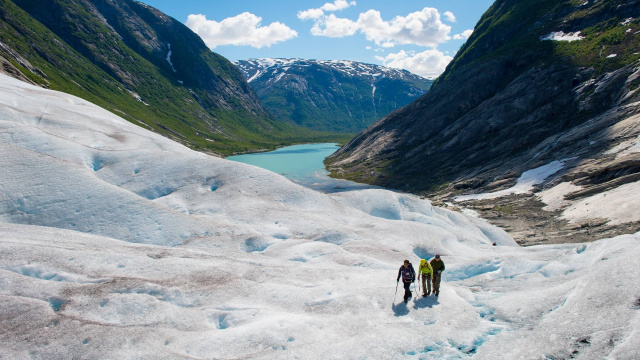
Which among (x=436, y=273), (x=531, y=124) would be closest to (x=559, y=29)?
(x=531, y=124)

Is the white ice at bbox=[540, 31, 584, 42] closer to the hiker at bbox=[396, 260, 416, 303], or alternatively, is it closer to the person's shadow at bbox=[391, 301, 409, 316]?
the hiker at bbox=[396, 260, 416, 303]

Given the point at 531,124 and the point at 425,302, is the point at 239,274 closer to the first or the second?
the point at 425,302

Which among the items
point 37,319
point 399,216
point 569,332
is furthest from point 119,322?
point 399,216

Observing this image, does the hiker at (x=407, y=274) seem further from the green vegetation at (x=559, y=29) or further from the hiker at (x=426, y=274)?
the green vegetation at (x=559, y=29)

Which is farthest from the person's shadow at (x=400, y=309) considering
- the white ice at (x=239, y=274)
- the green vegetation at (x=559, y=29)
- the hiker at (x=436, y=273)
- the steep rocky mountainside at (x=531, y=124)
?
the green vegetation at (x=559, y=29)

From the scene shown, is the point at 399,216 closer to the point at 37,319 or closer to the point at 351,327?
the point at 351,327

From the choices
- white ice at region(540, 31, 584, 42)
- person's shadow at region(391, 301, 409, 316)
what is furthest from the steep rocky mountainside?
person's shadow at region(391, 301, 409, 316)
